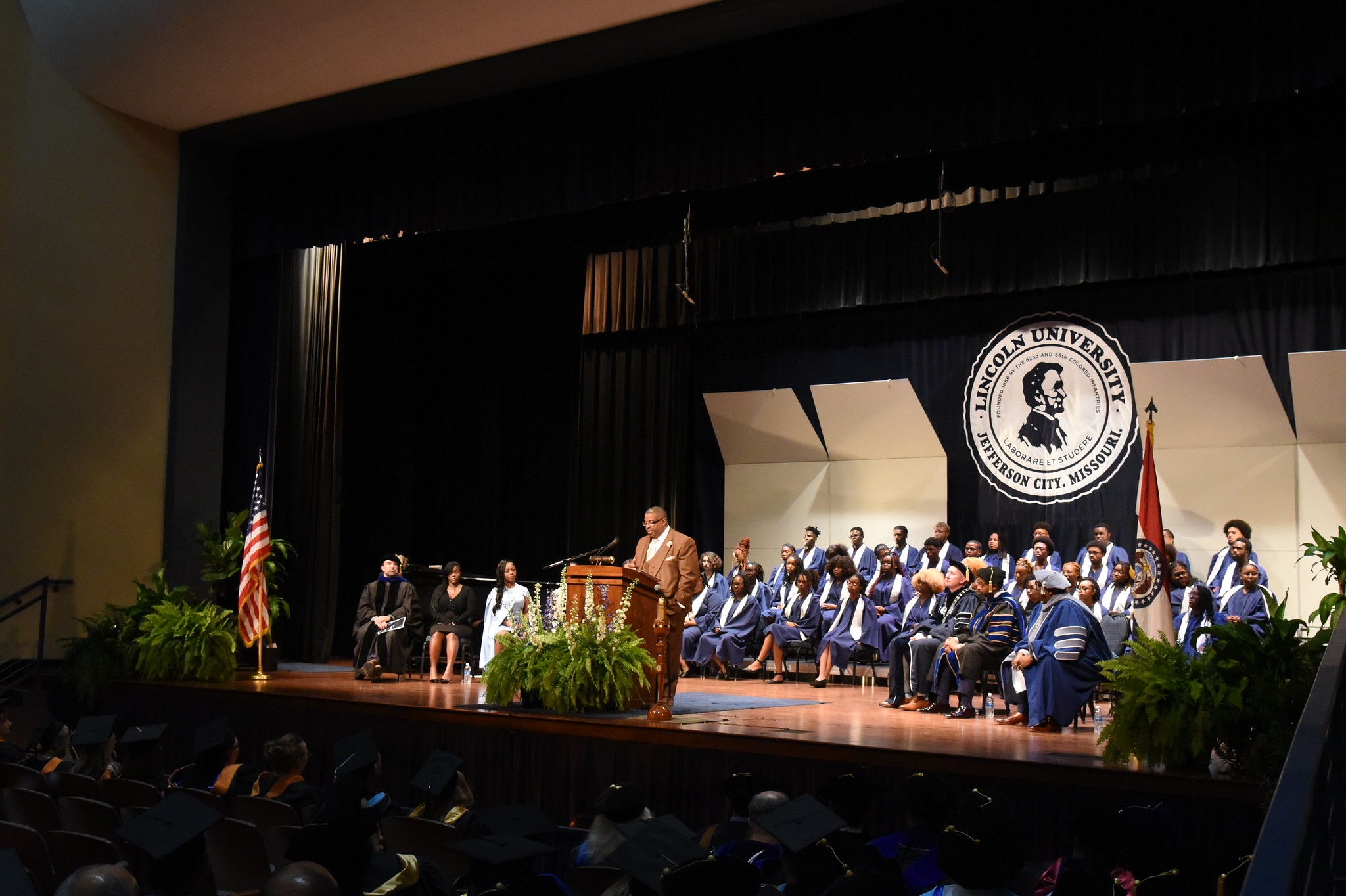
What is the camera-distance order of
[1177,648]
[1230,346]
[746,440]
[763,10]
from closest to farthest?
[1177,648] < [763,10] < [1230,346] < [746,440]

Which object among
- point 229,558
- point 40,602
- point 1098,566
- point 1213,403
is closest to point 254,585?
point 229,558

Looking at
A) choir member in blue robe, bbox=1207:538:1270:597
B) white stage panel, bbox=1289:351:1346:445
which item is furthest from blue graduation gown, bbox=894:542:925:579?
white stage panel, bbox=1289:351:1346:445

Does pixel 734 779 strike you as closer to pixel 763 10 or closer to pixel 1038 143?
pixel 763 10

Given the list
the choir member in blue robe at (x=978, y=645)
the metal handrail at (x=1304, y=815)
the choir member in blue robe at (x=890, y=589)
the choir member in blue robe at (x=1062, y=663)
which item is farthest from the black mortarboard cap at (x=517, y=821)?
the choir member in blue robe at (x=890, y=589)

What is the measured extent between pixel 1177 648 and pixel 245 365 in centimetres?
921

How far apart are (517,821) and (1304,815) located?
2935mm

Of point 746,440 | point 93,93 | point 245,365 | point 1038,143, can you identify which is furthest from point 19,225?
point 1038,143

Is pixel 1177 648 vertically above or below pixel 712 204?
below

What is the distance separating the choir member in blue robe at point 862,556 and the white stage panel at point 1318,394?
409 centimetres

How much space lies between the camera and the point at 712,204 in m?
12.3

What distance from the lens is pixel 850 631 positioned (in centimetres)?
1066

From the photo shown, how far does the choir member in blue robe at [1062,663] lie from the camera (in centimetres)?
745

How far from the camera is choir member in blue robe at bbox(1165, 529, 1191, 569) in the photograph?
10.7m

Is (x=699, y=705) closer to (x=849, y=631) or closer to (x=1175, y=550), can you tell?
(x=849, y=631)
